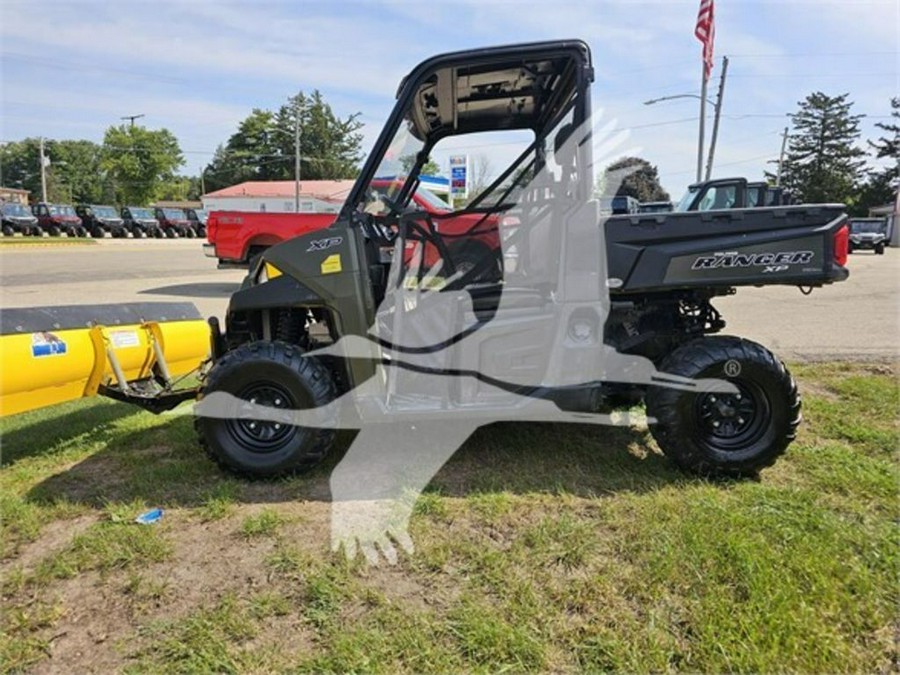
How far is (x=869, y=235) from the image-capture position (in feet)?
98.5

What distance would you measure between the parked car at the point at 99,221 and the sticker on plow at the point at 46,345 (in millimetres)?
38744

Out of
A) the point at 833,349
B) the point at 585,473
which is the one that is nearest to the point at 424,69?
the point at 585,473

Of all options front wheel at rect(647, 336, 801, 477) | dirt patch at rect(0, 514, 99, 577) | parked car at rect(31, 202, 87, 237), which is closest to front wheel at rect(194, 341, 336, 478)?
dirt patch at rect(0, 514, 99, 577)

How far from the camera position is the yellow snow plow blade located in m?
3.33

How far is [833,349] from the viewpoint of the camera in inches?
264

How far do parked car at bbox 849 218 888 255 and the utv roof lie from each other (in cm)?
A: 3212

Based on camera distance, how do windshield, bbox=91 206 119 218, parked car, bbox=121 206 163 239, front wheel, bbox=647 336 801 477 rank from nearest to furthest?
front wheel, bbox=647 336 801 477, windshield, bbox=91 206 119 218, parked car, bbox=121 206 163 239

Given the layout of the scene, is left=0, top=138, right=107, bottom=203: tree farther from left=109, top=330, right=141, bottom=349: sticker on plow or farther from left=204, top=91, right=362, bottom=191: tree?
left=109, top=330, right=141, bottom=349: sticker on plow

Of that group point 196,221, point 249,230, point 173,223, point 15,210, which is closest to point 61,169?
point 196,221

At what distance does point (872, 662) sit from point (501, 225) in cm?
282

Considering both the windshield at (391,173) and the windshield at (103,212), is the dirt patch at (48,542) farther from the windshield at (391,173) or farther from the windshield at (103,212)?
the windshield at (103,212)

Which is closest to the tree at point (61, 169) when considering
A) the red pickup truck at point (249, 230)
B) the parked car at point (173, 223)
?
the parked car at point (173, 223)

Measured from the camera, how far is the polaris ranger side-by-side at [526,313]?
3.26 metres

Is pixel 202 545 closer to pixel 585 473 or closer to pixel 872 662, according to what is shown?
pixel 585 473
